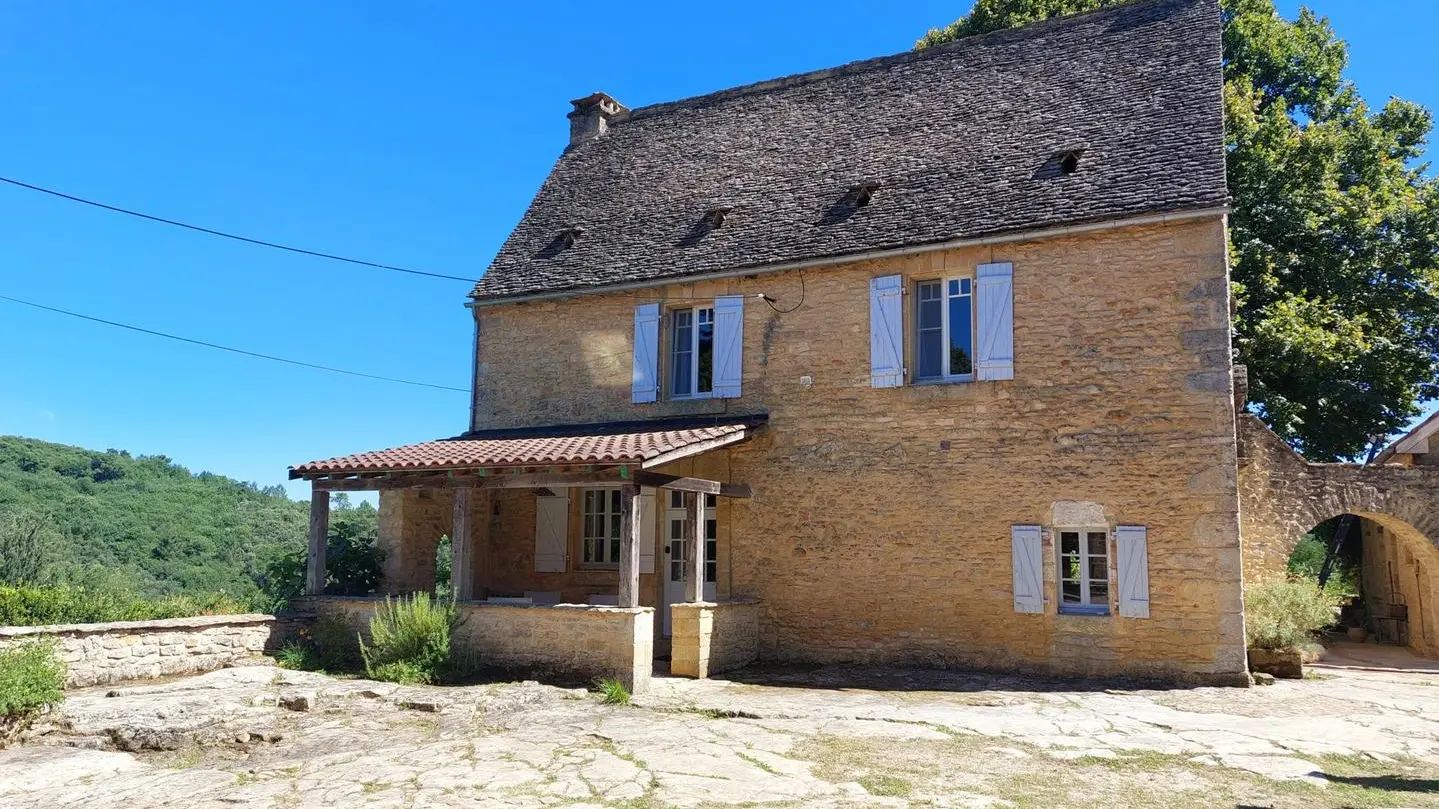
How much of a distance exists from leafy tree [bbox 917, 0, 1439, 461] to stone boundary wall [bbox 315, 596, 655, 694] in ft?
38.1

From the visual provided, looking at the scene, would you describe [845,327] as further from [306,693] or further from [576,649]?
[306,693]

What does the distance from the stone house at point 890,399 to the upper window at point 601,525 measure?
0.13ft

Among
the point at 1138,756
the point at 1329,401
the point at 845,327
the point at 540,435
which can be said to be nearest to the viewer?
the point at 1138,756

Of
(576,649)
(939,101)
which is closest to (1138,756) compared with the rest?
(576,649)

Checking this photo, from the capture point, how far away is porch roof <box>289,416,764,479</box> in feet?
32.8

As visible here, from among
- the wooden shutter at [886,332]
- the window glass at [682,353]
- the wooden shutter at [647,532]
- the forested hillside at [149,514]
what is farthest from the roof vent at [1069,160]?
the forested hillside at [149,514]

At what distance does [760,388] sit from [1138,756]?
654 cm

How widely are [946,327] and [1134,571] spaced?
3.35 meters

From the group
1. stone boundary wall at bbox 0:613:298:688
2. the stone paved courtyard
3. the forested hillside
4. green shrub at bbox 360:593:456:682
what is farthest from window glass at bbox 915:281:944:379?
the forested hillside

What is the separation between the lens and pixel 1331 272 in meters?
16.8

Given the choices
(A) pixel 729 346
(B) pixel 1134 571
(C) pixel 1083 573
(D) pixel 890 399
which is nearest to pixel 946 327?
(D) pixel 890 399

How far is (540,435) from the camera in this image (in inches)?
507

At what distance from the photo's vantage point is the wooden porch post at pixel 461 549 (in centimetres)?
1078

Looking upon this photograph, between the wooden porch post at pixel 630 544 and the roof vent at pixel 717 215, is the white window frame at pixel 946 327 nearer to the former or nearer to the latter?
the roof vent at pixel 717 215
